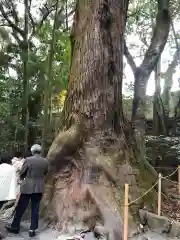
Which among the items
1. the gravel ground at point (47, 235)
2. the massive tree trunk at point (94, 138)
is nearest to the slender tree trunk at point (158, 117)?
the massive tree trunk at point (94, 138)

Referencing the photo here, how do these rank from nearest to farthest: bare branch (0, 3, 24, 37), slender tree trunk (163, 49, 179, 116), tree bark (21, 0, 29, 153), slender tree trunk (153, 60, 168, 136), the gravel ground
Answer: the gravel ground < tree bark (21, 0, 29, 153) < bare branch (0, 3, 24, 37) < slender tree trunk (153, 60, 168, 136) < slender tree trunk (163, 49, 179, 116)

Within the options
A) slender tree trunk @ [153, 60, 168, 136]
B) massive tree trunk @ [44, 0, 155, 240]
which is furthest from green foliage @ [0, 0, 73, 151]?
massive tree trunk @ [44, 0, 155, 240]

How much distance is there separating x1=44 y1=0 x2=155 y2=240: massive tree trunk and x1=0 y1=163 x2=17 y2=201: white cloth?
4.44ft

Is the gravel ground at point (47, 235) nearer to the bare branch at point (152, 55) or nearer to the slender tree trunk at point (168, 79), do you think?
the bare branch at point (152, 55)

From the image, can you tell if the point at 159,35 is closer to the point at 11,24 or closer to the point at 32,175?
the point at 32,175

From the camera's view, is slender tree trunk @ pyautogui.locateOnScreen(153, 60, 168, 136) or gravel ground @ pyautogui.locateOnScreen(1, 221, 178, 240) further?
slender tree trunk @ pyautogui.locateOnScreen(153, 60, 168, 136)

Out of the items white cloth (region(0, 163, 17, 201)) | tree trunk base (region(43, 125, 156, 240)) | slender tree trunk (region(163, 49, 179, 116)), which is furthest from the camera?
slender tree trunk (region(163, 49, 179, 116))

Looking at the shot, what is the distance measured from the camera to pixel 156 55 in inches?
459

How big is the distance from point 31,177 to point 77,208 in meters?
1.23

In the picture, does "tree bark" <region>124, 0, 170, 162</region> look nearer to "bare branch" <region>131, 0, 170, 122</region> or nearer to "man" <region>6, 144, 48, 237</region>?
"bare branch" <region>131, 0, 170, 122</region>

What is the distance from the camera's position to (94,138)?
7930mm

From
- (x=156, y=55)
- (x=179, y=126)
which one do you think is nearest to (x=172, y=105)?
(x=179, y=126)

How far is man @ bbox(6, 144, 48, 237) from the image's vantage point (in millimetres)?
6512

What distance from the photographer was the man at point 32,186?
6.51 m
